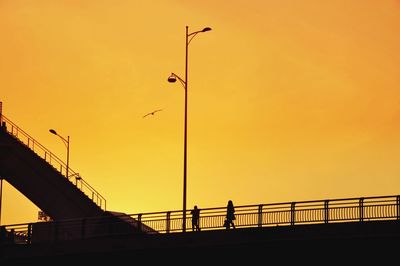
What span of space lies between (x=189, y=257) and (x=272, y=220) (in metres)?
4.31

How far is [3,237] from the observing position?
6588 centimetres

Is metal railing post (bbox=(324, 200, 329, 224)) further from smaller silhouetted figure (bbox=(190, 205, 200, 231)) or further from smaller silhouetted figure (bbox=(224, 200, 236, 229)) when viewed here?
smaller silhouetted figure (bbox=(190, 205, 200, 231))

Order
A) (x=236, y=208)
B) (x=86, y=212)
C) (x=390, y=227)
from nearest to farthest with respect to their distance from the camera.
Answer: (x=390, y=227)
(x=236, y=208)
(x=86, y=212)

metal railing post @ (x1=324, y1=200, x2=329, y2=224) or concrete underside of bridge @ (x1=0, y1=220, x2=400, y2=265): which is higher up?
metal railing post @ (x1=324, y1=200, x2=329, y2=224)

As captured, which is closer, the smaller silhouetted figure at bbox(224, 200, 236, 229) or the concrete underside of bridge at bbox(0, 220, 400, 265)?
the concrete underside of bridge at bbox(0, 220, 400, 265)

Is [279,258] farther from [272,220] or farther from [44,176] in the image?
[44,176]

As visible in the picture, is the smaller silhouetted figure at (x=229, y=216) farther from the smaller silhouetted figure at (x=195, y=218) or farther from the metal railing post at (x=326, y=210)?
the metal railing post at (x=326, y=210)

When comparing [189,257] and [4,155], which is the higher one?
[4,155]

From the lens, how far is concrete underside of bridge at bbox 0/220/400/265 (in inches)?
1928

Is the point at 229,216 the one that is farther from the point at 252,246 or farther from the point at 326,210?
the point at 326,210

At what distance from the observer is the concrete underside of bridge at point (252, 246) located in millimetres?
48969

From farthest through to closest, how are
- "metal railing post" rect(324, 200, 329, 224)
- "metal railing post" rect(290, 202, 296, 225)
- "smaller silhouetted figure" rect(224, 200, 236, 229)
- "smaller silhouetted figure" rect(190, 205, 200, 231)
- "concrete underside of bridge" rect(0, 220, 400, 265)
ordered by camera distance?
"smaller silhouetted figure" rect(190, 205, 200, 231) < "smaller silhouetted figure" rect(224, 200, 236, 229) < "metal railing post" rect(290, 202, 296, 225) < "metal railing post" rect(324, 200, 329, 224) < "concrete underside of bridge" rect(0, 220, 400, 265)

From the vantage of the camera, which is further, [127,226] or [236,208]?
[127,226]

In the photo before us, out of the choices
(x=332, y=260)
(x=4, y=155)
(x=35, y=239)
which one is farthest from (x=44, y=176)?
(x=332, y=260)
